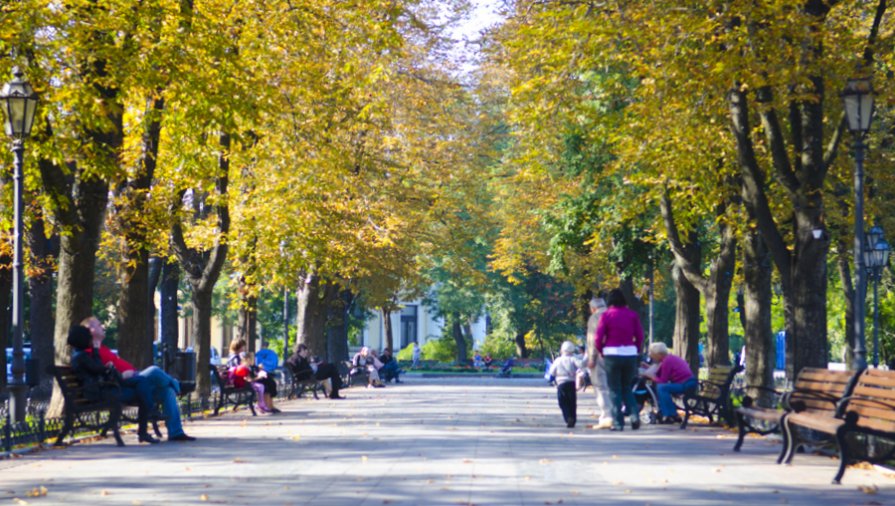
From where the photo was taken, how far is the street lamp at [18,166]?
18.3m

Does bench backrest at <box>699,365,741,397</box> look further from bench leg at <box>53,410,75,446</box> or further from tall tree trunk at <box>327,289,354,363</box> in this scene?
tall tree trunk at <box>327,289,354,363</box>

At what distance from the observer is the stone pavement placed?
36.8 feet

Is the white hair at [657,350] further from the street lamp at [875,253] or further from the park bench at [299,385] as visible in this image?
the park bench at [299,385]

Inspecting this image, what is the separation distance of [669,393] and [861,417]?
8.95m

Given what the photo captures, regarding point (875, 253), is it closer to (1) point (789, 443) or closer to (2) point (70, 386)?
(1) point (789, 443)

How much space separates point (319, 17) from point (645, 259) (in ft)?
45.6

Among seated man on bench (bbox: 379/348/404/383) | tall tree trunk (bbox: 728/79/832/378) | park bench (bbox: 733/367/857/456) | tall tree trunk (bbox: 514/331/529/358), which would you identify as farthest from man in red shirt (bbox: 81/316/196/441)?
tall tree trunk (bbox: 514/331/529/358)

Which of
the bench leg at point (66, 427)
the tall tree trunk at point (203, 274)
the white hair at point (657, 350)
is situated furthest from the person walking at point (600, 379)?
the tall tree trunk at point (203, 274)

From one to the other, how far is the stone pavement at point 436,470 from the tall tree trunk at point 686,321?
37.1 feet

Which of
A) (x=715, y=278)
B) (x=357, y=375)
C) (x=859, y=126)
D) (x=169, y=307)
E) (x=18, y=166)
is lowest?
(x=357, y=375)

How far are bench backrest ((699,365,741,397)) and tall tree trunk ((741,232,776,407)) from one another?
338 centimetres

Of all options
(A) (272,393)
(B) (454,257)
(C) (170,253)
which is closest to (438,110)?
(B) (454,257)

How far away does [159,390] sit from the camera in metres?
17.7

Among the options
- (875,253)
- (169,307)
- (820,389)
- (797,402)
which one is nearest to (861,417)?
(820,389)
